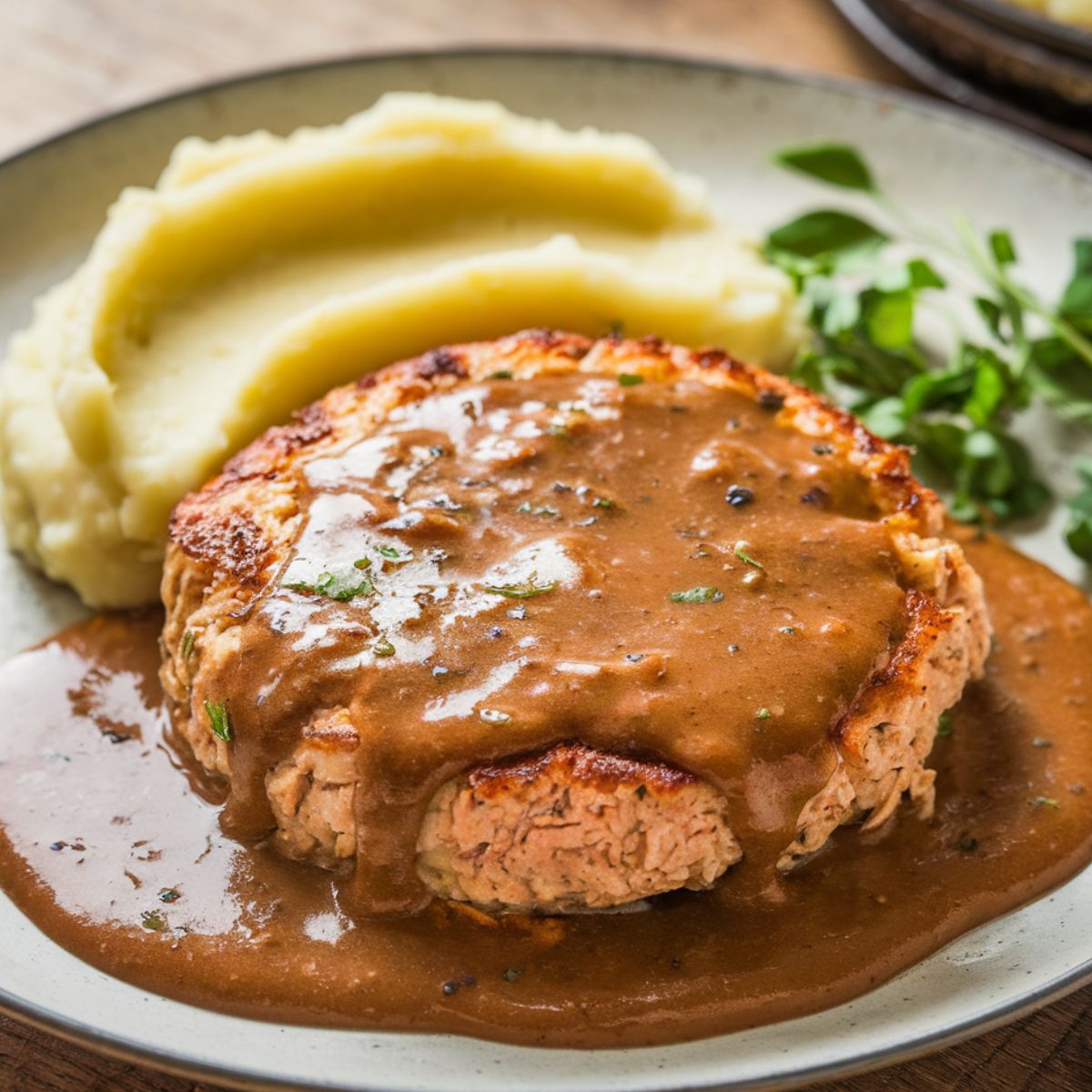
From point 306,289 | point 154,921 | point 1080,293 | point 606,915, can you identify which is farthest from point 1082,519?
point 154,921

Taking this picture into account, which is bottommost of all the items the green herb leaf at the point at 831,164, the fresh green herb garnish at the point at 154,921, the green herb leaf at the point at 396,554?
the fresh green herb garnish at the point at 154,921

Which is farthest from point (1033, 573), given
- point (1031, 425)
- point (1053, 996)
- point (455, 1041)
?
point (455, 1041)

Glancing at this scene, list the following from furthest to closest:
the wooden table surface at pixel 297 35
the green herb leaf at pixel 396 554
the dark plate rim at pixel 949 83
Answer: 1. the wooden table surface at pixel 297 35
2. the dark plate rim at pixel 949 83
3. the green herb leaf at pixel 396 554

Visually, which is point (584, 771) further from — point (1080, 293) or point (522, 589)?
point (1080, 293)

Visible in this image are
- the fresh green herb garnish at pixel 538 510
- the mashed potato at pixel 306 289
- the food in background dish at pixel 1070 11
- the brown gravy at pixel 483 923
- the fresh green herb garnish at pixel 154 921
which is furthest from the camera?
the food in background dish at pixel 1070 11

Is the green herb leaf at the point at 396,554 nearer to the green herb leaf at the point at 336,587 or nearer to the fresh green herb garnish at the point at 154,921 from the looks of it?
the green herb leaf at the point at 336,587

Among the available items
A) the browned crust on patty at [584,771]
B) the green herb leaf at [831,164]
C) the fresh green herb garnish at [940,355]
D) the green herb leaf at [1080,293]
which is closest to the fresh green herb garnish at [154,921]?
the browned crust on patty at [584,771]

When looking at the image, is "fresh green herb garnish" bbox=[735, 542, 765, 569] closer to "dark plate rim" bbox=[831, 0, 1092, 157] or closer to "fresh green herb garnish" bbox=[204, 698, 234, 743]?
"fresh green herb garnish" bbox=[204, 698, 234, 743]
